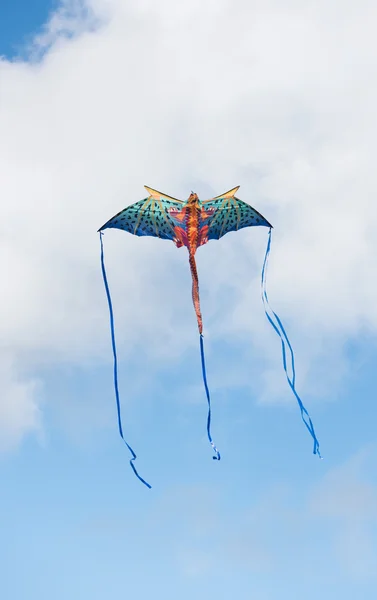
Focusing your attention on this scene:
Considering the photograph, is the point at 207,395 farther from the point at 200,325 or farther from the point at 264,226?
the point at 264,226

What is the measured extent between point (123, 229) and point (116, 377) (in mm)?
9246

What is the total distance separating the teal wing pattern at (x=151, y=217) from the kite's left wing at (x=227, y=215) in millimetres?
1777

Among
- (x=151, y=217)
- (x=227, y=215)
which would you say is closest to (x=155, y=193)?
(x=151, y=217)

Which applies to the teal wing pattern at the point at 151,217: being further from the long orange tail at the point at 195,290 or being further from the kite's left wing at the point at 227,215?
the long orange tail at the point at 195,290

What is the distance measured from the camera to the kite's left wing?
136ft

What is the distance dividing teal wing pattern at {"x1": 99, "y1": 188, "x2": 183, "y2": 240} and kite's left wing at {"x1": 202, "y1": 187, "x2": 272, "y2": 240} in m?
1.78

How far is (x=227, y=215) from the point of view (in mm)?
41719

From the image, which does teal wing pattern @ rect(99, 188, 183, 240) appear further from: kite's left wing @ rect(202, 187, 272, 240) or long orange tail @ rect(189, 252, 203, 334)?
long orange tail @ rect(189, 252, 203, 334)

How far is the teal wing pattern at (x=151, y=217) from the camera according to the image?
40.7 metres

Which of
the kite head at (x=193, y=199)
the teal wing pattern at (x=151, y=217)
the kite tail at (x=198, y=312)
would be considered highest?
the kite head at (x=193, y=199)

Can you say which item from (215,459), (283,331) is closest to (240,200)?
(283,331)

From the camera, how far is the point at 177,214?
1622 inches

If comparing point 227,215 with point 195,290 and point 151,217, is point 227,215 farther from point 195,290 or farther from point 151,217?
point 195,290

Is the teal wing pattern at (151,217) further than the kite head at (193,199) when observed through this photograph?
No
